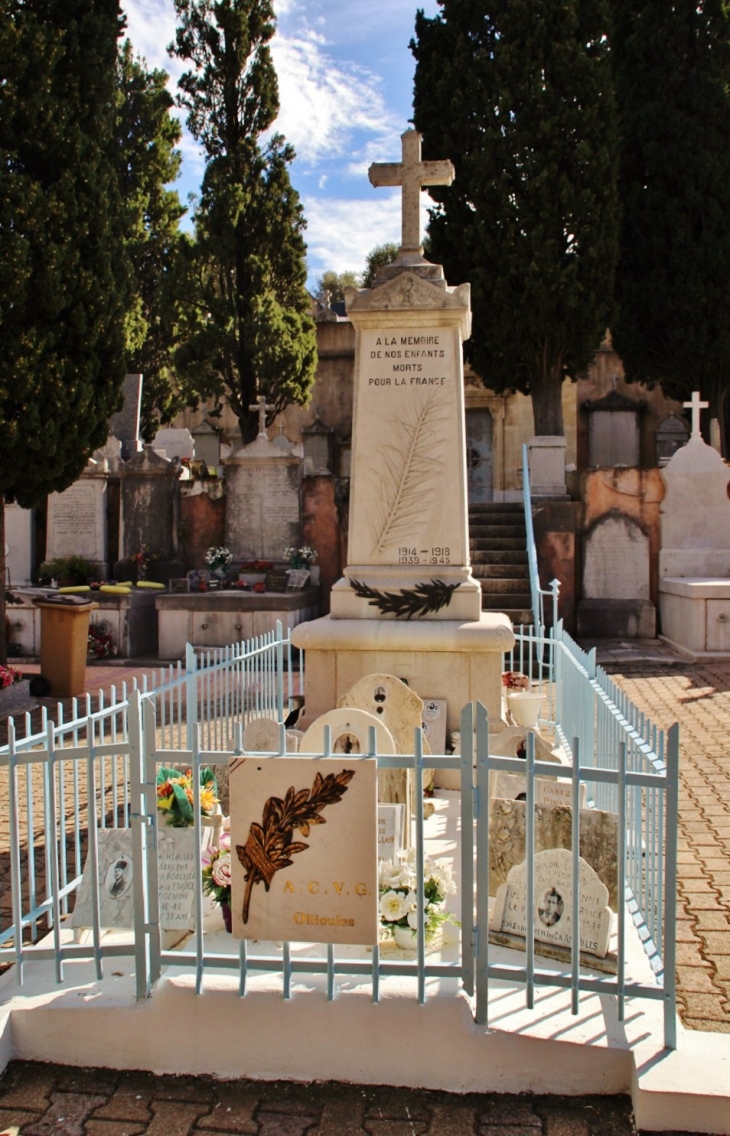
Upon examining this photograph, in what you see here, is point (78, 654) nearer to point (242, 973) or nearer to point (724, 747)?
point (724, 747)

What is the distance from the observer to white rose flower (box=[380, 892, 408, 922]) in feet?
10.9

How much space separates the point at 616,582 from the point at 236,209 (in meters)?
10.6

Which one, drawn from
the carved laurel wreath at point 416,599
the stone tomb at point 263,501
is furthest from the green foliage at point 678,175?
the carved laurel wreath at point 416,599

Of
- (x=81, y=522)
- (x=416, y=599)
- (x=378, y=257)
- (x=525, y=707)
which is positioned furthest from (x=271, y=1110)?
(x=378, y=257)

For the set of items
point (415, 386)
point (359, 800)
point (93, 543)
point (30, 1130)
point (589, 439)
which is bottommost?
point (30, 1130)

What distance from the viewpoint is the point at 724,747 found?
6.87m

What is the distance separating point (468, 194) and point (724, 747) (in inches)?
492

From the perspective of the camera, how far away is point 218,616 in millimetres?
12117

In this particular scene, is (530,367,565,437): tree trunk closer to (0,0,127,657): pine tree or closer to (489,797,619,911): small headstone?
(0,0,127,657): pine tree

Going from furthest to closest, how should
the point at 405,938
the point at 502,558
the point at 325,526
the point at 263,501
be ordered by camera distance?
the point at 263,501 → the point at 325,526 → the point at 502,558 → the point at 405,938

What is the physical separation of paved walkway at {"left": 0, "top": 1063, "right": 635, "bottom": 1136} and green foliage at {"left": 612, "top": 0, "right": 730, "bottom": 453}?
55.9ft

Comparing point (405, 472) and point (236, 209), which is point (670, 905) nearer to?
point (405, 472)

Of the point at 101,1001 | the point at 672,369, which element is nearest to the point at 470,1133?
the point at 101,1001

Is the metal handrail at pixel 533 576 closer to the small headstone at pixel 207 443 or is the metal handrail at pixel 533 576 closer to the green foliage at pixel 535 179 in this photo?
the green foliage at pixel 535 179
